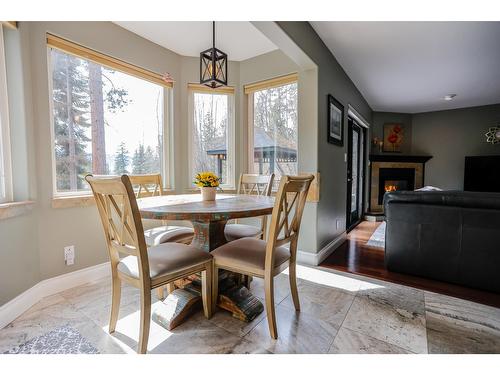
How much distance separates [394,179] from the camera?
5566 mm

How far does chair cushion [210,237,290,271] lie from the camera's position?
1.48 m

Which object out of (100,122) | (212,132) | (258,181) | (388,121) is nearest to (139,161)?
(100,122)

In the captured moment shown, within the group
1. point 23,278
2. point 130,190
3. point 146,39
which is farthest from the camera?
point 146,39

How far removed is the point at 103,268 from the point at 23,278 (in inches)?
24.1

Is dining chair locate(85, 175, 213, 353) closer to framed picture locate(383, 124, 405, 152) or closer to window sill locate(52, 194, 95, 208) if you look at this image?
window sill locate(52, 194, 95, 208)

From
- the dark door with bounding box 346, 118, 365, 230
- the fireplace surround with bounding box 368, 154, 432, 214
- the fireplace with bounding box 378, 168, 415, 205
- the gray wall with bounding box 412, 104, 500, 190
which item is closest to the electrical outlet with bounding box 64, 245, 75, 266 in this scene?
the dark door with bounding box 346, 118, 365, 230

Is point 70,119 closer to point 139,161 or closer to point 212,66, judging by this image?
point 139,161

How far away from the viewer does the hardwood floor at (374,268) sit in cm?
199

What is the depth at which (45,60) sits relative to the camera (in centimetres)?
193

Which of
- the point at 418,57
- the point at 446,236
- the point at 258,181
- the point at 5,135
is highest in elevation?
the point at 418,57

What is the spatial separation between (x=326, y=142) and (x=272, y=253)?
182cm
